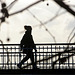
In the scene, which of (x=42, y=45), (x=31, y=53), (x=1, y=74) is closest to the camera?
(x=1, y=74)

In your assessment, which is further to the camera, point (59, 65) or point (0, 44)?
point (0, 44)

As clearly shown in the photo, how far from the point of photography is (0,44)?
9977 mm

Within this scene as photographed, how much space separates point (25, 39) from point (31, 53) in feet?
1.51

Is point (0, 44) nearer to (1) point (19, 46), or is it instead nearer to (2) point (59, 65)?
(1) point (19, 46)

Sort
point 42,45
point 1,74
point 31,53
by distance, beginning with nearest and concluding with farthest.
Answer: point 1,74
point 31,53
point 42,45

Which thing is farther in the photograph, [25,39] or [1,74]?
[25,39]

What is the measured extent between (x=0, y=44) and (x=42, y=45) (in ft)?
4.63

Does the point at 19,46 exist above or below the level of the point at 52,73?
above

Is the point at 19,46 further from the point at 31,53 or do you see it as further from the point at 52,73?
the point at 52,73

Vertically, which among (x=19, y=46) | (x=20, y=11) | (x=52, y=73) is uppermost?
(x=20, y=11)

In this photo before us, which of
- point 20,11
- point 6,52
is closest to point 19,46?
point 6,52

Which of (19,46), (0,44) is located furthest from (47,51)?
(0,44)

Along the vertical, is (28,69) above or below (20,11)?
below

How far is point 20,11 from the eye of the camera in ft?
33.2
